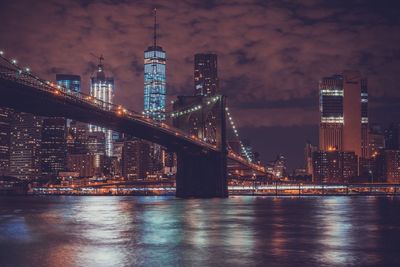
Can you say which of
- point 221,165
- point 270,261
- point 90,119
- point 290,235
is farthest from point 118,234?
point 221,165

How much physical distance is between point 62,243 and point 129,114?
36596 millimetres

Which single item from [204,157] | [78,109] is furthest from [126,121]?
→ [204,157]

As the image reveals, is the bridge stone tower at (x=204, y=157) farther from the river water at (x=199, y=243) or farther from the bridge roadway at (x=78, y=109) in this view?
the river water at (x=199, y=243)

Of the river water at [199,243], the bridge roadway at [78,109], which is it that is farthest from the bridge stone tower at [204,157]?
the river water at [199,243]

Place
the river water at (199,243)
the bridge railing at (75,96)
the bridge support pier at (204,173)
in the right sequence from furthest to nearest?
the bridge support pier at (204,173) → the bridge railing at (75,96) → the river water at (199,243)

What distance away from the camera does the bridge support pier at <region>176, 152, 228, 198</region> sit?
68.9 m

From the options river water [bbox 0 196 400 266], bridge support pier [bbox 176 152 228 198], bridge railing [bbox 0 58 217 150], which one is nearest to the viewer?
river water [bbox 0 196 400 266]

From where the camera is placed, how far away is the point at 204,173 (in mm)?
69562

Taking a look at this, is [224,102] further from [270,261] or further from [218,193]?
[270,261]

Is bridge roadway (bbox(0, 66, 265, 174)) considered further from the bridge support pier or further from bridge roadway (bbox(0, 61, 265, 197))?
the bridge support pier

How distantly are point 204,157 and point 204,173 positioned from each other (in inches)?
70.3

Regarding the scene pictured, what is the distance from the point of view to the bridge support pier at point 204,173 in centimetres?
6888

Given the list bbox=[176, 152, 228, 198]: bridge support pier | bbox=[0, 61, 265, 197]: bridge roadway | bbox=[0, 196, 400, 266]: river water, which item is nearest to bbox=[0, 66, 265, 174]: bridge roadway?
bbox=[0, 61, 265, 197]: bridge roadway

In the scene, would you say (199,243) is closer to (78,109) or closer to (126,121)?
(78,109)
